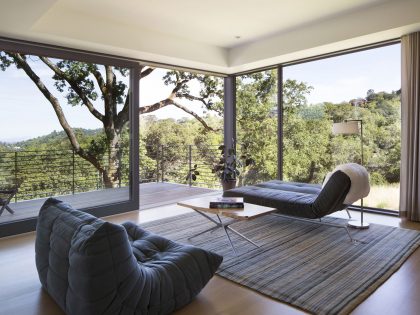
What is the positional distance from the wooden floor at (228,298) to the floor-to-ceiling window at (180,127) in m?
4.41

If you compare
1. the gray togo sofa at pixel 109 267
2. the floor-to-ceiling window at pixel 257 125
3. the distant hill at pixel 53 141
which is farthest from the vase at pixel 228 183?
the gray togo sofa at pixel 109 267

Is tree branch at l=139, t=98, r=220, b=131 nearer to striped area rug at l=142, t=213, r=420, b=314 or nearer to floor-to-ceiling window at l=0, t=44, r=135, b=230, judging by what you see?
floor-to-ceiling window at l=0, t=44, r=135, b=230

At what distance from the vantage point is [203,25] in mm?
4789

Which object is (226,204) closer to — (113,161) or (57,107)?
(113,161)

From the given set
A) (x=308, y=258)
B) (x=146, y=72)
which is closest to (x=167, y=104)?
(x=146, y=72)

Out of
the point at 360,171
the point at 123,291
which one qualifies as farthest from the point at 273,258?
the point at 123,291

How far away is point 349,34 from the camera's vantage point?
4.41m

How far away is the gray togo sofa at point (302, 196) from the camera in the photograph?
3500 millimetres

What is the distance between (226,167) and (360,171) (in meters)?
2.90

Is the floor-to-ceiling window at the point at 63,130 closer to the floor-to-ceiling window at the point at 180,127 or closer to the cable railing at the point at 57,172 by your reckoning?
the cable railing at the point at 57,172

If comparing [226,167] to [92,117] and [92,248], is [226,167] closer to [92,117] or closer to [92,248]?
[92,117]

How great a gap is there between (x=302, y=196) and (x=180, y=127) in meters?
4.14

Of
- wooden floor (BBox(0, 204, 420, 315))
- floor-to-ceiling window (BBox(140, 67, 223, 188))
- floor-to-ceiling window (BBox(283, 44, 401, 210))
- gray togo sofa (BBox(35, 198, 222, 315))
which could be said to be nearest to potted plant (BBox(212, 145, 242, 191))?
floor-to-ceiling window (BBox(140, 67, 223, 188))

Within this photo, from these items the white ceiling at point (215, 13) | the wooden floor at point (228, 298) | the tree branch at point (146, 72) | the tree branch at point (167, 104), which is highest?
the white ceiling at point (215, 13)
